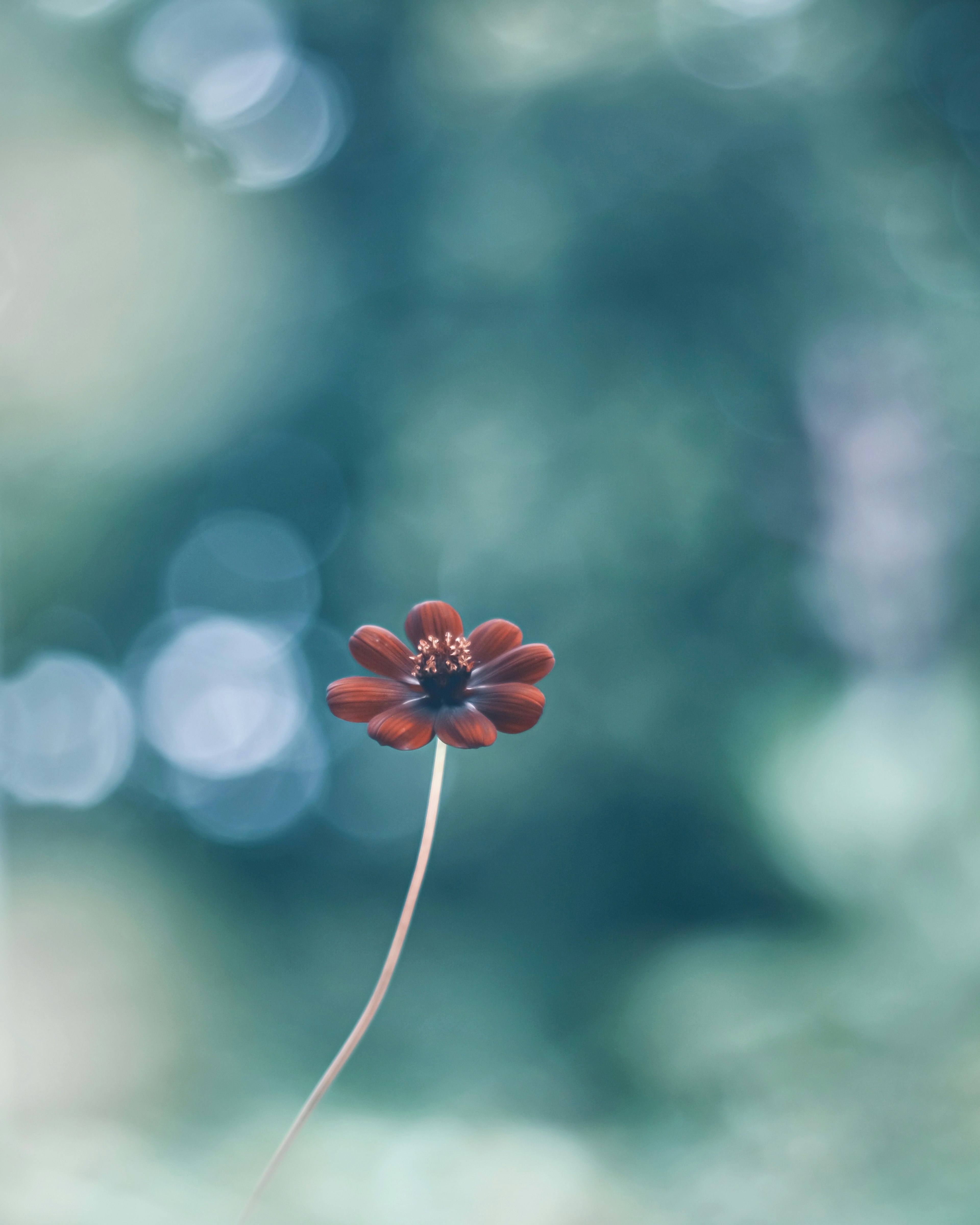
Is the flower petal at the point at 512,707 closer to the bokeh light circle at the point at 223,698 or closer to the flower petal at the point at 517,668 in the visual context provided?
the flower petal at the point at 517,668

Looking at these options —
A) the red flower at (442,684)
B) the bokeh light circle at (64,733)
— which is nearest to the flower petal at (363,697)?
the red flower at (442,684)

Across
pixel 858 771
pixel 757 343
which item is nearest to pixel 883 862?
pixel 858 771

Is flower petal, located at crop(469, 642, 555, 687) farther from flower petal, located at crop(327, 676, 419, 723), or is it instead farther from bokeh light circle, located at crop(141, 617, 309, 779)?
bokeh light circle, located at crop(141, 617, 309, 779)

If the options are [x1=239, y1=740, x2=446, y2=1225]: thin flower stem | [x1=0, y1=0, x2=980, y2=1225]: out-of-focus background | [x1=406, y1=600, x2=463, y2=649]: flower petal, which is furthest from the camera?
[x1=0, y1=0, x2=980, y2=1225]: out-of-focus background

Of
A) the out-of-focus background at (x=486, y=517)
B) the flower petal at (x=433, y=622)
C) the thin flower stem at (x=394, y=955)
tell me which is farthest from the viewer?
the out-of-focus background at (x=486, y=517)

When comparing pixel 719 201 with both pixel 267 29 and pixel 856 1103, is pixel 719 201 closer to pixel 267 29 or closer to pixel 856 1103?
pixel 267 29

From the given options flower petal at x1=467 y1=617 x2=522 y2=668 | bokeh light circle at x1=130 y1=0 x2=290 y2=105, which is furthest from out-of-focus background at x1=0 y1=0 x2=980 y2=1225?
flower petal at x1=467 y1=617 x2=522 y2=668

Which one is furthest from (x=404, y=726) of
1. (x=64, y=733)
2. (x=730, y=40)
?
(x=730, y=40)
